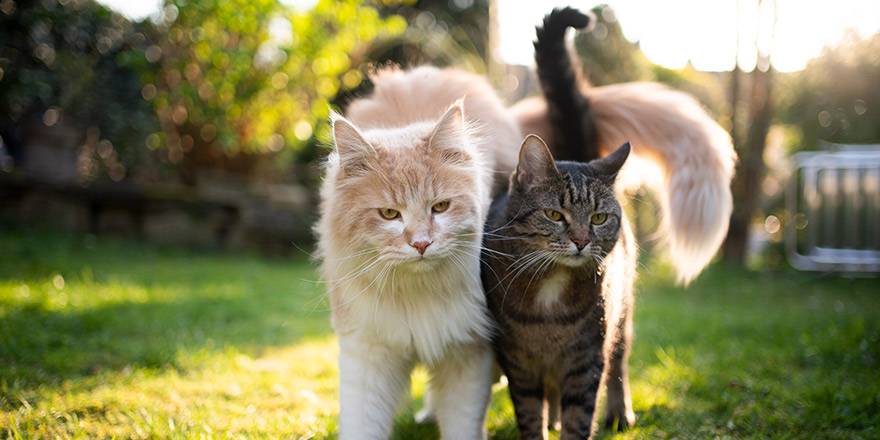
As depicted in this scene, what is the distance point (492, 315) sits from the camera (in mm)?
2299

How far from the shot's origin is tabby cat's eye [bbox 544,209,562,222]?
2.10 meters

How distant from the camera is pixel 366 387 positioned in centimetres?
224

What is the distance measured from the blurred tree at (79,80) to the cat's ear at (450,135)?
5.52m

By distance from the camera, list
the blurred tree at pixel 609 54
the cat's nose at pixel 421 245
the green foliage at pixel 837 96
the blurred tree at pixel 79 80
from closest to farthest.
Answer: the cat's nose at pixel 421 245 < the blurred tree at pixel 79 80 < the green foliage at pixel 837 96 < the blurred tree at pixel 609 54

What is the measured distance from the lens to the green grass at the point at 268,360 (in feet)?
8.02

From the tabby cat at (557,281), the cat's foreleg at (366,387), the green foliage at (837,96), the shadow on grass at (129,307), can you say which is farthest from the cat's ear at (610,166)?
the green foliage at (837,96)

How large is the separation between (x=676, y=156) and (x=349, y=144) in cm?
158

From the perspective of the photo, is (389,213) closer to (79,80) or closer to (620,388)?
(620,388)

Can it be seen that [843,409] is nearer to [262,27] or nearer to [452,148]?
[452,148]

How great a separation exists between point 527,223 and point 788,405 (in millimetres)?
1640

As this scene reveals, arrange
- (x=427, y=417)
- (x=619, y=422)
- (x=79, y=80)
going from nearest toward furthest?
(x=619, y=422) < (x=427, y=417) < (x=79, y=80)

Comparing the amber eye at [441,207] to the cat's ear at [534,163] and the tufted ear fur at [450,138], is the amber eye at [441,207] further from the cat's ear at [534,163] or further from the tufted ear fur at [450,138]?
the cat's ear at [534,163]

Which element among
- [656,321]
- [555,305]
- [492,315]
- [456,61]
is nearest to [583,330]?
[555,305]

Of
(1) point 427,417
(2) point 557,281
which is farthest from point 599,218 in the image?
(1) point 427,417
